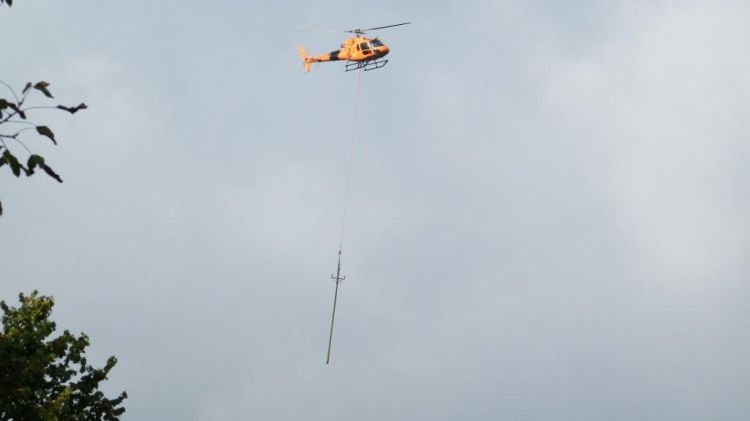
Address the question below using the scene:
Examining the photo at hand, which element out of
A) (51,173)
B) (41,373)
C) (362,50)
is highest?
(362,50)

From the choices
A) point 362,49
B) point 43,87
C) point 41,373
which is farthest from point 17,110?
point 362,49

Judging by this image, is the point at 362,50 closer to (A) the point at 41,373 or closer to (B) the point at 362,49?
(B) the point at 362,49

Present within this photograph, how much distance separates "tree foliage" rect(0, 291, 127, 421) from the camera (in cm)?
2744

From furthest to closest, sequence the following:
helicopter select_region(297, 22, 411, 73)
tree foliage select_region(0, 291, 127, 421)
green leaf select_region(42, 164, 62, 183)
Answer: helicopter select_region(297, 22, 411, 73), tree foliage select_region(0, 291, 127, 421), green leaf select_region(42, 164, 62, 183)

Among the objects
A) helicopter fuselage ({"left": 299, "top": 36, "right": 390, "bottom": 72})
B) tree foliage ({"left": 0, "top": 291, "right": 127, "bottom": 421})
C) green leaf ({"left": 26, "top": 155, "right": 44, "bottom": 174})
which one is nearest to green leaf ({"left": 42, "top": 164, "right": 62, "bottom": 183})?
green leaf ({"left": 26, "top": 155, "right": 44, "bottom": 174})

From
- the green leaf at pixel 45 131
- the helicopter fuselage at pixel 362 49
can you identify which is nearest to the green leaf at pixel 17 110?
the green leaf at pixel 45 131

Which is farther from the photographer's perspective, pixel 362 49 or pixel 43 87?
pixel 362 49

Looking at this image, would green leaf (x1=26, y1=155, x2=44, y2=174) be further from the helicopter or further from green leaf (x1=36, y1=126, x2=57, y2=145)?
the helicopter

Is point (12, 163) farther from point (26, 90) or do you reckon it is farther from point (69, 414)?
point (69, 414)

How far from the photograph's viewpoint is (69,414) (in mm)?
30797

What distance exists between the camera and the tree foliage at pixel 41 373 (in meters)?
27.4

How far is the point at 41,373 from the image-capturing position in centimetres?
2898

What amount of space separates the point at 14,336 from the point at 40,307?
180 centimetres

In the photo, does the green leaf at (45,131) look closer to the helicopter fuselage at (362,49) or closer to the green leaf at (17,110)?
the green leaf at (17,110)
